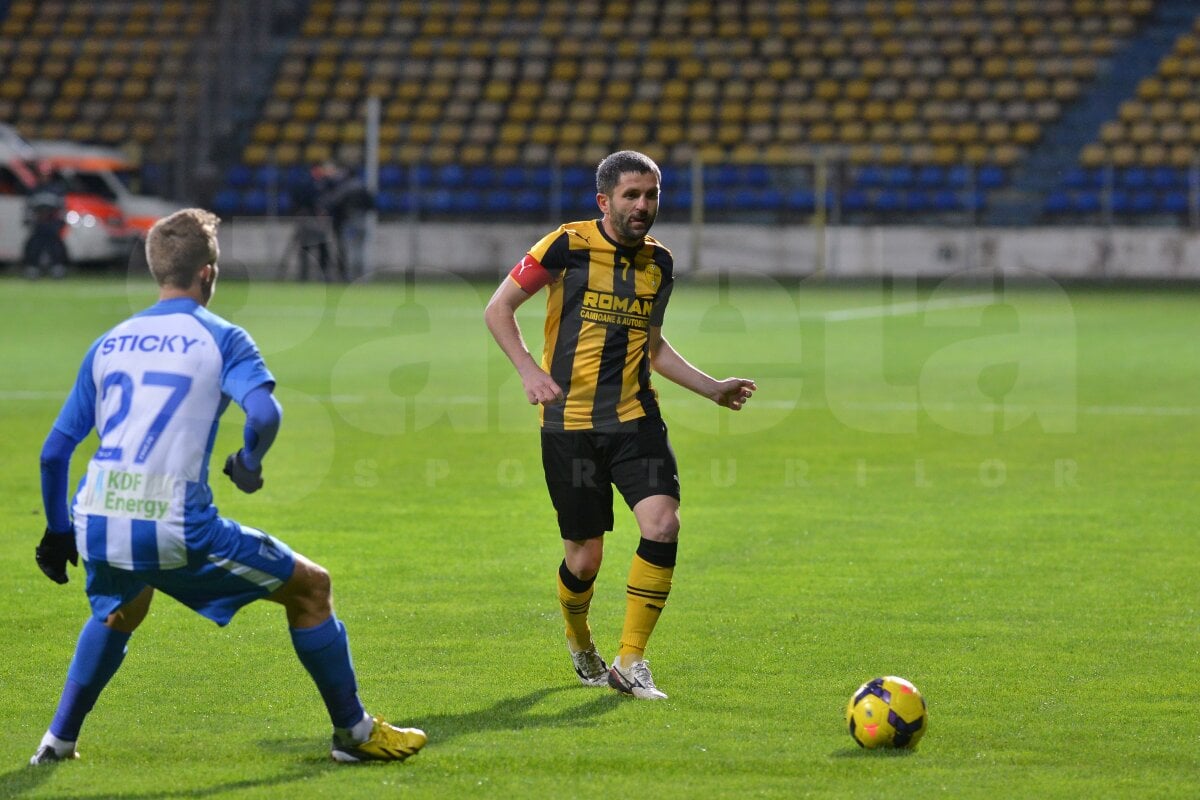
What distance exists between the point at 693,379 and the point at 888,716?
65.1 inches

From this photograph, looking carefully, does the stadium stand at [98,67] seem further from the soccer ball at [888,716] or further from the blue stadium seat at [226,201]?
the soccer ball at [888,716]

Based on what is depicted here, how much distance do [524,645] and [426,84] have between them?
32.4 meters

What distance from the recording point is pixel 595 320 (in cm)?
622

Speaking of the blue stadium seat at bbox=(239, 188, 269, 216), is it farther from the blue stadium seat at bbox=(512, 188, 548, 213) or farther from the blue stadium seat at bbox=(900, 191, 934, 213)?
the blue stadium seat at bbox=(900, 191, 934, 213)

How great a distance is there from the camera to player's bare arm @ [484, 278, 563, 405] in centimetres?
590

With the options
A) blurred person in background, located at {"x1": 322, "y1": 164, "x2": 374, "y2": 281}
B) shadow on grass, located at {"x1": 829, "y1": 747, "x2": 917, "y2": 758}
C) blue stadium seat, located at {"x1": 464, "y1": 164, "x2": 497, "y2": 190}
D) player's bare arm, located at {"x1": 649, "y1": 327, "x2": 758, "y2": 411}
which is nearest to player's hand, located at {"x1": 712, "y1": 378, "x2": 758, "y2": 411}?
player's bare arm, located at {"x1": 649, "y1": 327, "x2": 758, "y2": 411}

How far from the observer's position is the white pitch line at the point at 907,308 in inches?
930

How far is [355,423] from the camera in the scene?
44.0ft

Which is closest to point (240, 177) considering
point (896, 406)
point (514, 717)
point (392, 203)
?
point (392, 203)

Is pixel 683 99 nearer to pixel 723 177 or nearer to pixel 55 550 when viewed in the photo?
pixel 723 177

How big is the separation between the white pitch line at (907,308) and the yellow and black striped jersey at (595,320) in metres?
16.8

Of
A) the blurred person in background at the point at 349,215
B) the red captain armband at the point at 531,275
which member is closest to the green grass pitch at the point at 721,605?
the red captain armband at the point at 531,275

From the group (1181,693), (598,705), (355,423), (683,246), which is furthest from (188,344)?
(683,246)

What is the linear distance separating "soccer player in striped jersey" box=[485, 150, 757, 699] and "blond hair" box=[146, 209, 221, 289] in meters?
1.51
